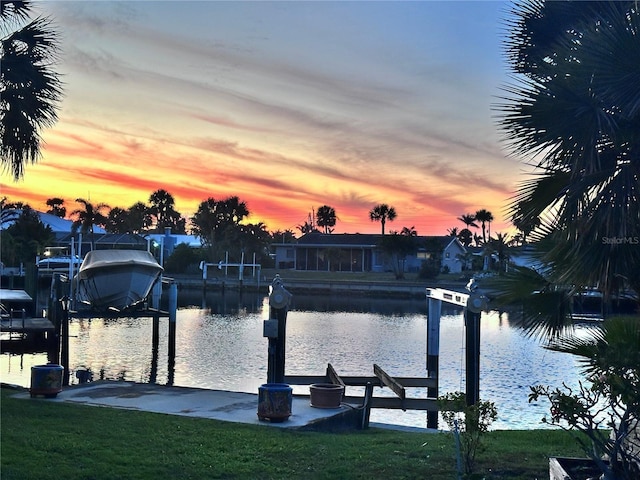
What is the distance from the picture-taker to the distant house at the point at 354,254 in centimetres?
8644

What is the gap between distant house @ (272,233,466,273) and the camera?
284 ft

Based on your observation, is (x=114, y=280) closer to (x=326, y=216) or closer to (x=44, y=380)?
(x=44, y=380)

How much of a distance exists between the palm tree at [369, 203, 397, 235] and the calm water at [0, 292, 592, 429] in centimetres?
5778

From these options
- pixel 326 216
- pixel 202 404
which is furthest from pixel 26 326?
pixel 326 216

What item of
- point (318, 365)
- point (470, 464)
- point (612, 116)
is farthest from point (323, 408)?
point (318, 365)

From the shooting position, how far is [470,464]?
8508 mm

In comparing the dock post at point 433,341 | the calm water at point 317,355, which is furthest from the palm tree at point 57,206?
the dock post at point 433,341

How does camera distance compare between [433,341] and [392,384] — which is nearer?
[392,384]

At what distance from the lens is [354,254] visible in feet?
293

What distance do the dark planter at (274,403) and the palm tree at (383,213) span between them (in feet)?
314

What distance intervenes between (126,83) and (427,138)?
10.7 meters

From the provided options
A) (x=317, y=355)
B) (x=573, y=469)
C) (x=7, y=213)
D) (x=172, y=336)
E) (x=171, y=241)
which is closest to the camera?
(x=573, y=469)

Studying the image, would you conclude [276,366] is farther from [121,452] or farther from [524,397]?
[524,397]

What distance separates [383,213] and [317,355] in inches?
3075
